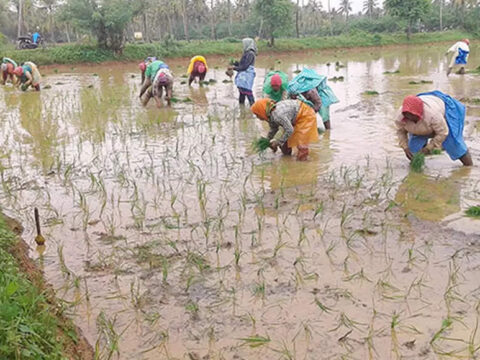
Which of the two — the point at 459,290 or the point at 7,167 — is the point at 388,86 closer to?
the point at 7,167

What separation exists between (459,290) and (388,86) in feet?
34.2

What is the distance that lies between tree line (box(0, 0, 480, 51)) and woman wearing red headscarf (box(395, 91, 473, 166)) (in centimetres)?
2263

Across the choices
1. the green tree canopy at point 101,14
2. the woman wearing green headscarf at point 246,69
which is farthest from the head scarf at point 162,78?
the green tree canopy at point 101,14

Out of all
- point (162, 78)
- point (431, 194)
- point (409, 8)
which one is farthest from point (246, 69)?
point (409, 8)

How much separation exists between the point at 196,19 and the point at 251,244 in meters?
48.9

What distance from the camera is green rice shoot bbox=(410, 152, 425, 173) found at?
17.3ft

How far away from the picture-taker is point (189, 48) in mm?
29359

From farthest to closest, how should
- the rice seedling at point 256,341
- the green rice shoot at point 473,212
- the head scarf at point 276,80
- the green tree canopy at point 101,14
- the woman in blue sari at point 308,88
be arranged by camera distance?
1. the green tree canopy at point 101,14
2. the head scarf at point 276,80
3. the woman in blue sari at point 308,88
4. the green rice shoot at point 473,212
5. the rice seedling at point 256,341

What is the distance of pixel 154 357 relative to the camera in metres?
2.58

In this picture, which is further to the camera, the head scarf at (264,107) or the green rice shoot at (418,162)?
the head scarf at (264,107)

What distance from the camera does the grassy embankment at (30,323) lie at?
2098mm

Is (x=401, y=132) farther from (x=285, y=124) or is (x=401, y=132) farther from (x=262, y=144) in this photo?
(x=262, y=144)

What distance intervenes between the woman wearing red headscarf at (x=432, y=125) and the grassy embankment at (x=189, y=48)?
21.1 m

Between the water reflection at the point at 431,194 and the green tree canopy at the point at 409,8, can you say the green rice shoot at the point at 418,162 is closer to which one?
the water reflection at the point at 431,194
